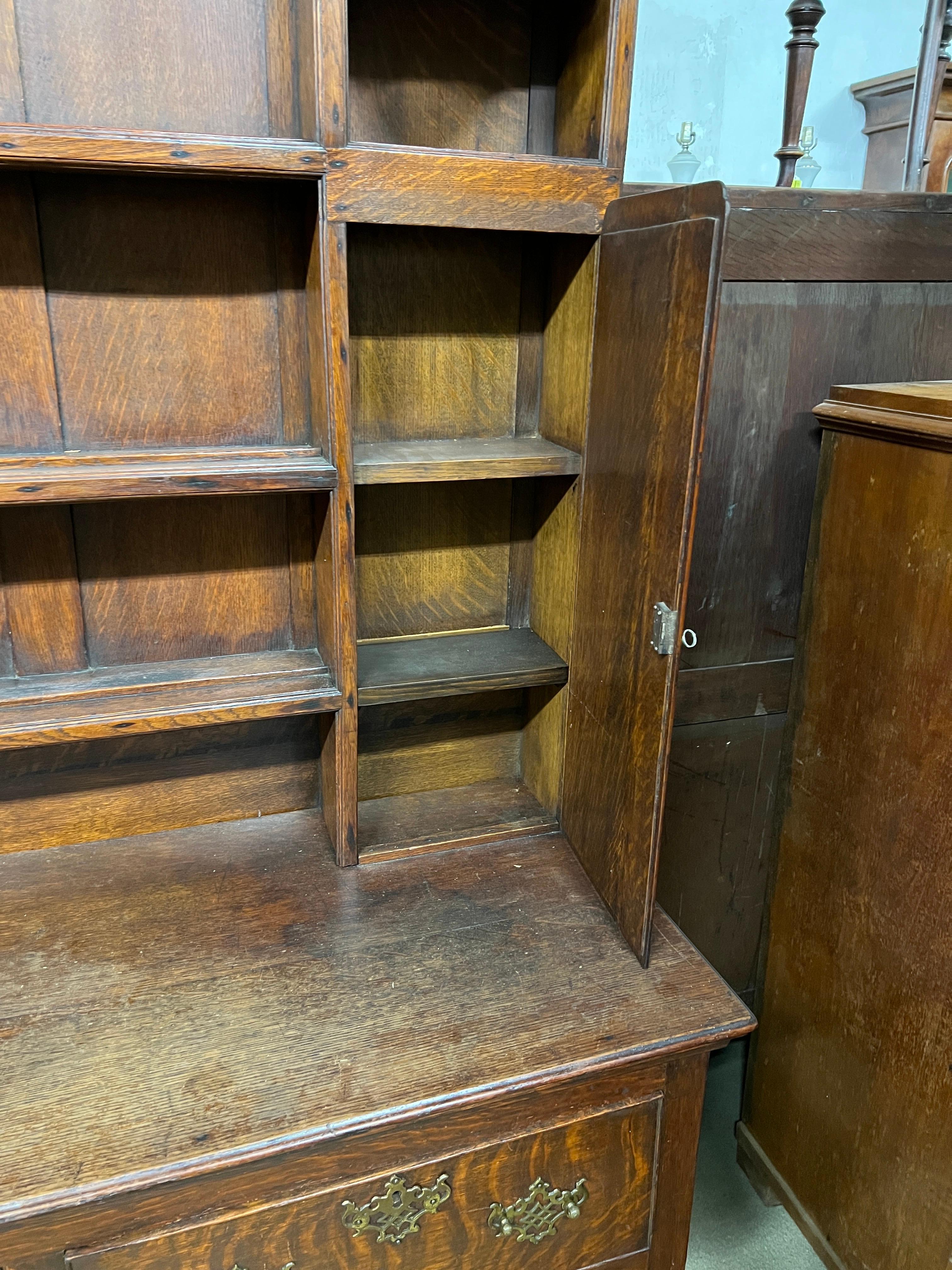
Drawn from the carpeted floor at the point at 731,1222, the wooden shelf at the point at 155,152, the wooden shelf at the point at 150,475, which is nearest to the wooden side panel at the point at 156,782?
the wooden shelf at the point at 150,475

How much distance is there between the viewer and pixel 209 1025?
1.17 meters

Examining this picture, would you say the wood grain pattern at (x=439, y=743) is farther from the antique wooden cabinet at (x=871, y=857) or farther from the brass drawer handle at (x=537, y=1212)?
the brass drawer handle at (x=537, y=1212)

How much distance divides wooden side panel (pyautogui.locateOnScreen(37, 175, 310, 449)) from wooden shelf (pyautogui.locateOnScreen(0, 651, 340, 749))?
34 cm

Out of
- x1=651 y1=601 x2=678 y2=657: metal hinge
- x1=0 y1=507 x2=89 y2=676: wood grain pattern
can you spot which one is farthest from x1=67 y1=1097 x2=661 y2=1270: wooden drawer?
x1=0 y1=507 x2=89 y2=676: wood grain pattern

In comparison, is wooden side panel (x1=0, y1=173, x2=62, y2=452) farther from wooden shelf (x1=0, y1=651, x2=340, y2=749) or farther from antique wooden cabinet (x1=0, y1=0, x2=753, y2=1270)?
wooden shelf (x1=0, y1=651, x2=340, y2=749)

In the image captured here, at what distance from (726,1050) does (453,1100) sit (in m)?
1.37

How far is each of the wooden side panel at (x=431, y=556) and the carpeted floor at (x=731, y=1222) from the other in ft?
3.94

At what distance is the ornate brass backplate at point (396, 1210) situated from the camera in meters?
1.14

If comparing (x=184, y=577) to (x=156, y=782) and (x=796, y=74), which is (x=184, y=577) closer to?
(x=156, y=782)

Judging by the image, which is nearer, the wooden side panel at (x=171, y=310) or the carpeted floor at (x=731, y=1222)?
the wooden side panel at (x=171, y=310)

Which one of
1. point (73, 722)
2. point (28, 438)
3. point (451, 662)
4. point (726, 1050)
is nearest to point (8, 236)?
point (28, 438)

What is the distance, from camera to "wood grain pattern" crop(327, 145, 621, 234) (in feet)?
3.78

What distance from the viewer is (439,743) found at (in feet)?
5.57

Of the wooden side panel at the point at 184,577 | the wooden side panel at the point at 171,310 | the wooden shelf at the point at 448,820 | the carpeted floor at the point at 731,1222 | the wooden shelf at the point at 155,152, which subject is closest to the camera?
the wooden shelf at the point at 155,152
